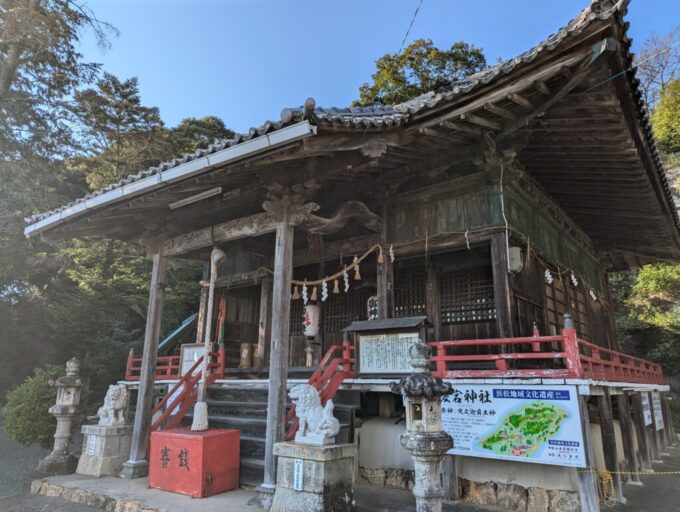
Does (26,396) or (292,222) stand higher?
(292,222)

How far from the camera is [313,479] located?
5.23 meters

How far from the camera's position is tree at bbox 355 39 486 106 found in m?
24.1

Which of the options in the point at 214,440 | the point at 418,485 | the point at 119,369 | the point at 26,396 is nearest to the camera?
the point at 418,485

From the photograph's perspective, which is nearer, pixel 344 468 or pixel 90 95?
pixel 344 468

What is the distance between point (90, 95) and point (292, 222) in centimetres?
1545

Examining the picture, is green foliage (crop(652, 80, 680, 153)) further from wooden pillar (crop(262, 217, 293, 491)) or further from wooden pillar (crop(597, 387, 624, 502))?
wooden pillar (crop(262, 217, 293, 491))

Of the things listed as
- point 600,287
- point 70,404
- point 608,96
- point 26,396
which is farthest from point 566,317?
point 26,396

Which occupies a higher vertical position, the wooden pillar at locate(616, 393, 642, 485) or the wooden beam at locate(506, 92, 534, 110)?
the wooden beam at locate(506, 92, 534, 110)

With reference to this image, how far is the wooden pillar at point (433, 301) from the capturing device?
9.53 meters

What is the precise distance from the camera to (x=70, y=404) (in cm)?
912

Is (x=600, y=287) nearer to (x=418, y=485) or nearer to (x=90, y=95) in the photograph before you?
(x=418, y=485)

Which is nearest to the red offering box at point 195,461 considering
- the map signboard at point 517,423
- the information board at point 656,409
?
the map signboard at point 517,423

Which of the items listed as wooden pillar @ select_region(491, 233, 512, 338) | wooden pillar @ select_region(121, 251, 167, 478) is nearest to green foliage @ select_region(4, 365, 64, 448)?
wooden pillar @ select_region(121, 251, 167, 478)

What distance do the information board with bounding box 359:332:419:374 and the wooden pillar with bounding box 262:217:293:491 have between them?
163 cm
